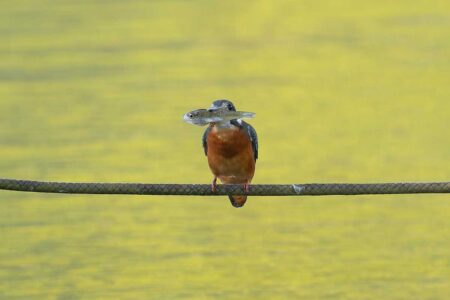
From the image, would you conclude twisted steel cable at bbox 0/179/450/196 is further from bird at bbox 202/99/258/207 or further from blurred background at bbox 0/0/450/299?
blurred background at bbox 0/0/450/299

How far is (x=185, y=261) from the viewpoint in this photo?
24.1 feet

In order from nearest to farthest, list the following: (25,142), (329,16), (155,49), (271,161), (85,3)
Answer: (271,161) < (25,142) < (155,49) < (329,16) < (85,3)

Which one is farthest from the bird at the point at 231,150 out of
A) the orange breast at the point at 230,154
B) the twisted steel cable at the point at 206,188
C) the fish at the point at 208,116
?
the twisted steel cable at the point at 206,188

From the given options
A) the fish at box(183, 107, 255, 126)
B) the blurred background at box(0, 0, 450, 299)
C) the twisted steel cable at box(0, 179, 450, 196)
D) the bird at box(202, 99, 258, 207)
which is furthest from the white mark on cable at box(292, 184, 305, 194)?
the blurred background at box(0, 0, 450, 299)

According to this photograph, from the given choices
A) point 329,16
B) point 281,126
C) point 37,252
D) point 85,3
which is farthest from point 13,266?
point 85,3

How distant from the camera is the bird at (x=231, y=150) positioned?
5.42 metres

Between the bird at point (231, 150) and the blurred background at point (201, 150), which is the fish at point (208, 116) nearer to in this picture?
the bird at point (231, 150)

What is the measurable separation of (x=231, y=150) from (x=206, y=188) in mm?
760

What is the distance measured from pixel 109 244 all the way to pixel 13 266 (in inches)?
24.6

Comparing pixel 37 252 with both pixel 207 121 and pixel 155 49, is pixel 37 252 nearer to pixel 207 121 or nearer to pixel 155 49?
pixel 207 121

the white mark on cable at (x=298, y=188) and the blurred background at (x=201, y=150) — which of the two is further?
the blurred background at (x=201, y=150)

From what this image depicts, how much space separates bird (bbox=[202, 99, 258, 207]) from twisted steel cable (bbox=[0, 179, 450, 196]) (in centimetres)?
68

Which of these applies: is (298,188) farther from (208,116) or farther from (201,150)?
(201,150)

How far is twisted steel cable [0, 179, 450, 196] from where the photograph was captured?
4.65 metres
